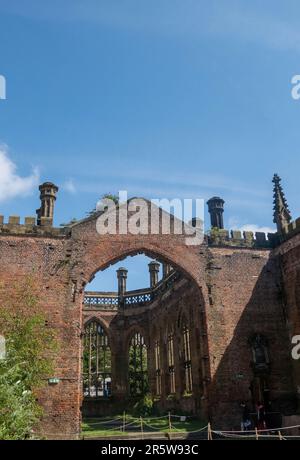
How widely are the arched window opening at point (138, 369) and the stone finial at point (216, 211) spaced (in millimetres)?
14944

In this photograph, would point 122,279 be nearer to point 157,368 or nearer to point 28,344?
point 157,368

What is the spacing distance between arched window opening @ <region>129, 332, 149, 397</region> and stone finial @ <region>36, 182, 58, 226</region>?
1688cm

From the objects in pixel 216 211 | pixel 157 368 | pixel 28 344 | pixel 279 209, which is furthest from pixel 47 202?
pixel 157 368

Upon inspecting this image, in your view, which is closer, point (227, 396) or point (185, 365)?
point (227, 396)

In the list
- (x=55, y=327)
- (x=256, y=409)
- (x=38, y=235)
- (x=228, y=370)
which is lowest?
(x=256, y=409)

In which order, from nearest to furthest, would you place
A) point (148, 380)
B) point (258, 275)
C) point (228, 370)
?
point (228, 370), point (258, 275), point (148, 380)

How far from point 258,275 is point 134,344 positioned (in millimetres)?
16082

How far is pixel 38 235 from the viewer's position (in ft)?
62.1

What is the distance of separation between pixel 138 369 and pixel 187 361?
9.55 metres

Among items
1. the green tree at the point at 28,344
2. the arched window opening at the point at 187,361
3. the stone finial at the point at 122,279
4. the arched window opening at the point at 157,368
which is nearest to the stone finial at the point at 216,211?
the arched window opening at the point at 187,361

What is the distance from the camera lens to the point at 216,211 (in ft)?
71.9
